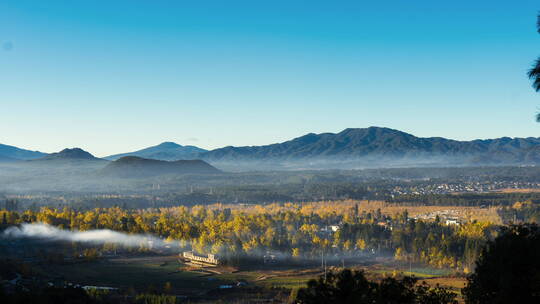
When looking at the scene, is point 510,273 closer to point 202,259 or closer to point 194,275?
point 194,275

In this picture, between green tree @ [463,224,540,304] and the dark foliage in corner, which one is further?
green tree @ [463,224,540,304]

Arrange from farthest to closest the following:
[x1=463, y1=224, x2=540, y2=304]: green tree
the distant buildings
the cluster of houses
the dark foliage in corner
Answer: the cluster of houses, the distant buildings, [x1=463, y1=224, x2=540, y2=304]: green tree, the dark foliage in corner

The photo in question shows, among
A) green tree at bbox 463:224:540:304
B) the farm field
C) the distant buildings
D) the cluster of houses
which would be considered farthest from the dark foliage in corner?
the cluster of houses

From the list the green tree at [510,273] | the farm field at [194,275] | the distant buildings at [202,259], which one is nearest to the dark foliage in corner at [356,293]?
the green tree at [510,273]

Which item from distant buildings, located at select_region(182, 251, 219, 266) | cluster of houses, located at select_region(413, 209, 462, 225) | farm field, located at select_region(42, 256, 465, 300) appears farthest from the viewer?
cluster of houses, located at select_region(413, 209, 462, 225)

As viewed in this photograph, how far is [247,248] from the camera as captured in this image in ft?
318

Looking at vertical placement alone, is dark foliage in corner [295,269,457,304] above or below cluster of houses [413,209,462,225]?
above

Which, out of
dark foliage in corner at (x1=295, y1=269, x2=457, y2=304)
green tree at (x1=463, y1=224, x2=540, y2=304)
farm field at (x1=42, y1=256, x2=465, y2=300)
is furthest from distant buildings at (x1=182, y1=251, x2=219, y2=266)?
dark foliage in corner at (x1=295, y1=269, x2=457, y2=304)

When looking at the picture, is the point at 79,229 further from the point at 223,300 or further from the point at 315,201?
the point at 315,201

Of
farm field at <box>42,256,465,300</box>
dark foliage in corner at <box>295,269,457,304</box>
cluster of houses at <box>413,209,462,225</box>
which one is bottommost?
farm field at <box>42,256,465,300</box>

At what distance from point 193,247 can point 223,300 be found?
40.1 meters

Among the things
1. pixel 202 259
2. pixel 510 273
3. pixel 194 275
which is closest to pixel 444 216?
pixel 202 259

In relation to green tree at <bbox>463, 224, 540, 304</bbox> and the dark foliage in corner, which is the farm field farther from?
the dark foliage in corner

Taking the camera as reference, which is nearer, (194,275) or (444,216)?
(194,275)
